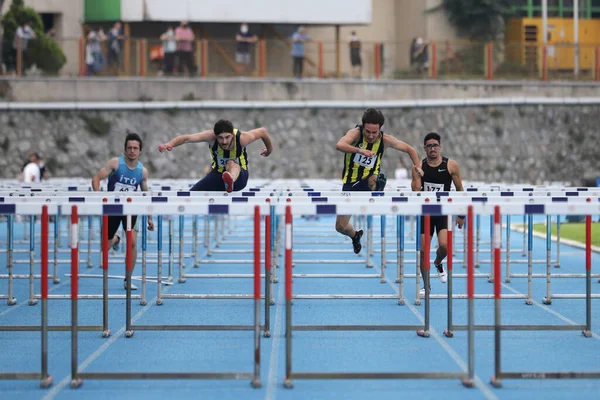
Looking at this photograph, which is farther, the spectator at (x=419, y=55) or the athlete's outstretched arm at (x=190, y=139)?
the spectator at (x=419, y=55)

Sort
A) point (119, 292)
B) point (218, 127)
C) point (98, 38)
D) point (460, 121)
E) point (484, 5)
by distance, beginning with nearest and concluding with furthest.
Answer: point (218, 127) → point (119, 292) → point (98, 38) → point (460, 121) → point (484, 5)

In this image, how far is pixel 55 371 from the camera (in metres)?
8.08

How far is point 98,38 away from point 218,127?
23.4 meters

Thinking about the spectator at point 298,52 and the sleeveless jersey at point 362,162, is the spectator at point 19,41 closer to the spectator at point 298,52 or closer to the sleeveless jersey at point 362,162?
the spectator at point 298,52

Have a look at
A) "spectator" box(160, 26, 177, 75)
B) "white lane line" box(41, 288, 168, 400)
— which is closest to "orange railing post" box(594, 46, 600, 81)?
"spectator" box(160, 26, 177, 75)

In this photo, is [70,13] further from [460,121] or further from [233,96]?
[460,121]

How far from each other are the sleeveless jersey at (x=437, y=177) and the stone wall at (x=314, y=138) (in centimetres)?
2402

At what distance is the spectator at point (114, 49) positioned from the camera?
34.2 meters

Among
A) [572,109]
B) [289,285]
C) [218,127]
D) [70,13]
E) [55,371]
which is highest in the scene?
[70,13]

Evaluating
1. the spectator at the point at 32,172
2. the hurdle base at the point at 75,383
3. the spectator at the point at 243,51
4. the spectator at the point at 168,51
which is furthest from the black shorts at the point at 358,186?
the spectator at the point at 168,51


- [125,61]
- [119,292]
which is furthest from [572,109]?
[119,292]

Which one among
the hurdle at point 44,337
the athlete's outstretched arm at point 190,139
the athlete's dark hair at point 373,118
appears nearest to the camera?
the hurdle at point 44,337

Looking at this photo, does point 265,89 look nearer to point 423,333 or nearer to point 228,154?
point 228,154

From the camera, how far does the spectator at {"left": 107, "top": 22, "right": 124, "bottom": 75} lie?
3422 cm
